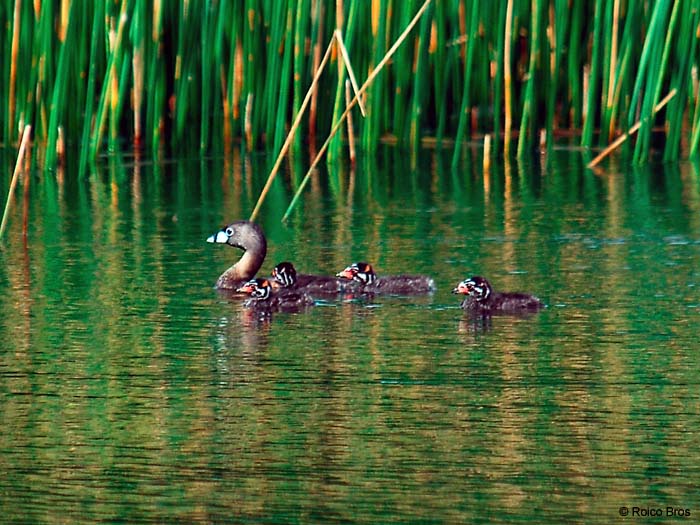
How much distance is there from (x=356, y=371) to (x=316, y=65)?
20.5 ft

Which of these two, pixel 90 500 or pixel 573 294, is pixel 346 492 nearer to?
pixel 90 500

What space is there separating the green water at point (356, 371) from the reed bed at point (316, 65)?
116cm

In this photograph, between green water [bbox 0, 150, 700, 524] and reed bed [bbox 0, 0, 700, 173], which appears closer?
green water [bbox 0, 150, 700, 524]

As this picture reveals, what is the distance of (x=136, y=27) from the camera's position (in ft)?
37.8

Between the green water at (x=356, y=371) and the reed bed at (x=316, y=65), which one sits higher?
the reed bed at (x=316, y=65)

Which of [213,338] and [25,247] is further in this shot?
[25,247]

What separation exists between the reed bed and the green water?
3.82 feet

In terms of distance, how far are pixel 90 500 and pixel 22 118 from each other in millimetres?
7313

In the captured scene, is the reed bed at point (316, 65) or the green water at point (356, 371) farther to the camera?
the reed bed at point (316, 65)

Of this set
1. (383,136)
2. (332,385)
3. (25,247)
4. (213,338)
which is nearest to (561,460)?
(332,385)

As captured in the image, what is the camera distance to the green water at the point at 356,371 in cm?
489

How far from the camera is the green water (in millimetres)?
4891

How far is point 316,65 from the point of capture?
12297 millimetres

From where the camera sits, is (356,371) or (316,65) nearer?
(356,371)
